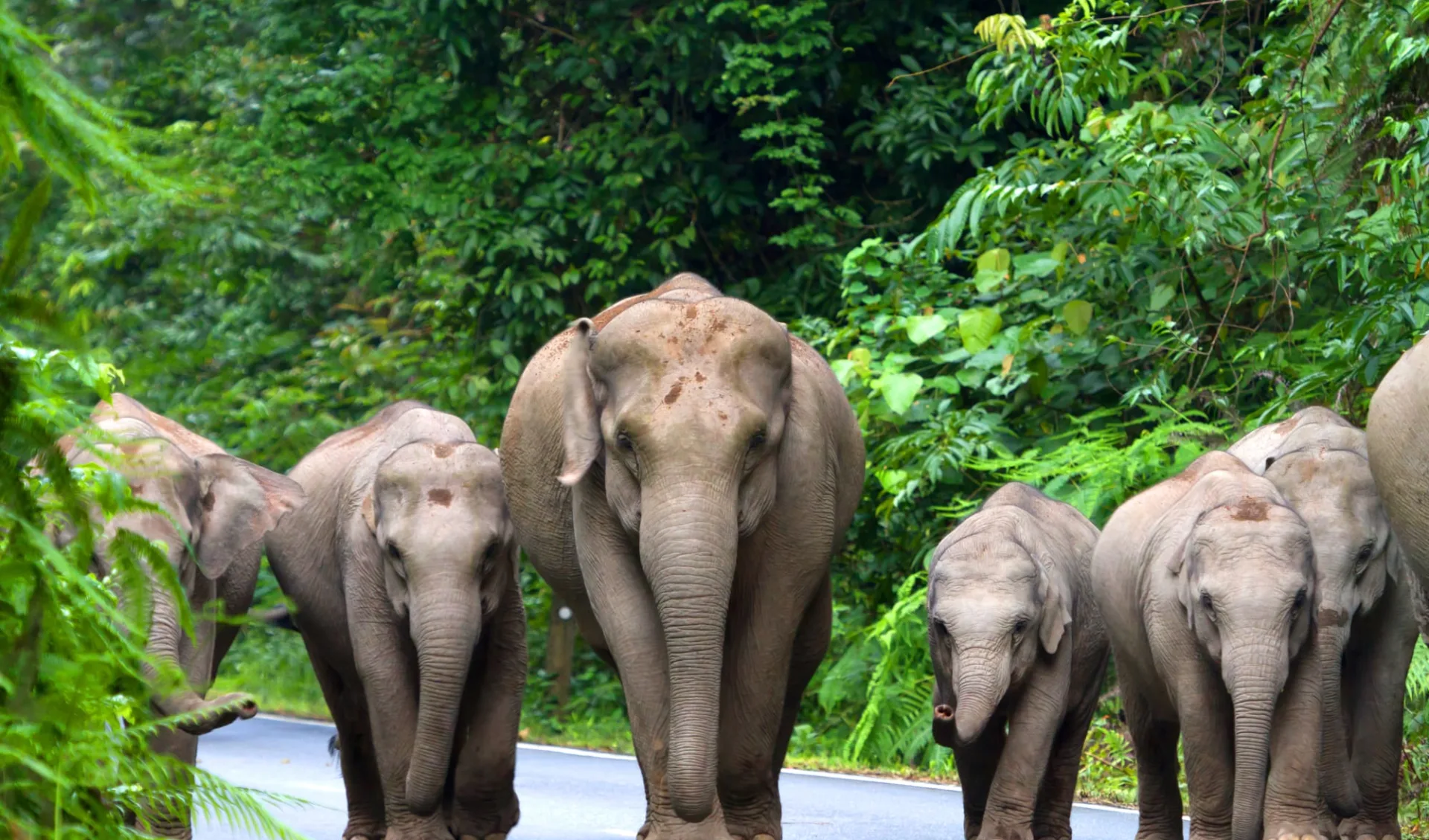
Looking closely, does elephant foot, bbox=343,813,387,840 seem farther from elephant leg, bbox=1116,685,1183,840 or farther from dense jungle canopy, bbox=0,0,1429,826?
elephant leg, bbox=1116,685,1183,840

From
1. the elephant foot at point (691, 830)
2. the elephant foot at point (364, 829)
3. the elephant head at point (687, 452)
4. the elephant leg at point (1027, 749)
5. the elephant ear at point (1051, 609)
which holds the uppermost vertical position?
the elephant head at point (687, 452)

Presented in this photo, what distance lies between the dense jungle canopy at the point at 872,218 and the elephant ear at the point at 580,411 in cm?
285

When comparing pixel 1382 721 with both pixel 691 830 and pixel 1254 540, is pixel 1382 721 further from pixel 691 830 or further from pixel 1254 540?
pixel 691 830

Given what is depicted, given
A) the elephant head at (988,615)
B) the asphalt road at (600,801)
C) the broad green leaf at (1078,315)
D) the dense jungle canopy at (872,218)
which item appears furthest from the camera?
the broad green leaf at (1078,315)

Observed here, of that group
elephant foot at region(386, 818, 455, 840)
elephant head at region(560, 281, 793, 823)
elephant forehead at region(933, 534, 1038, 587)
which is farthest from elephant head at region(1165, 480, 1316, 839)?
elephant foot at region(386, 818, 455, 840)

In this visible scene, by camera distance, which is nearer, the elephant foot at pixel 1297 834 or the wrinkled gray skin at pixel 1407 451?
the wrinkled gray skin at pixel 1407 451

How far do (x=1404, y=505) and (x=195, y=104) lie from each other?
55.1ft

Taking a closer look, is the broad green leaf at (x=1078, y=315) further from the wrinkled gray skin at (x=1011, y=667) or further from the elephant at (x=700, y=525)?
the elephant at (x=700, y=525)

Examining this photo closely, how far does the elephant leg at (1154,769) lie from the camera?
8.23 meters

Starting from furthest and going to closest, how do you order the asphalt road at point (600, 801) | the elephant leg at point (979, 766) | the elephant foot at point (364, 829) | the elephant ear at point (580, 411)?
1. the asphalt road at point (600, 801)
2. the elephant foot at point (364, 829)
3. the elephant leg at point (979, 766)
4. the elephant ear at point (580, 411)

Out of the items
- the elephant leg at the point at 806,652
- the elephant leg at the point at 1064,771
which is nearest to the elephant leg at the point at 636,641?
the elephant leg at the point at 806,652

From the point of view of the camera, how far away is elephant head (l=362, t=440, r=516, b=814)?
23.8ft

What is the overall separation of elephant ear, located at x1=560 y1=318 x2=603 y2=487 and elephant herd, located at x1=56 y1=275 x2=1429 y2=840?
11 mm

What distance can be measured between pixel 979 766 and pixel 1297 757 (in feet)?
5.25
